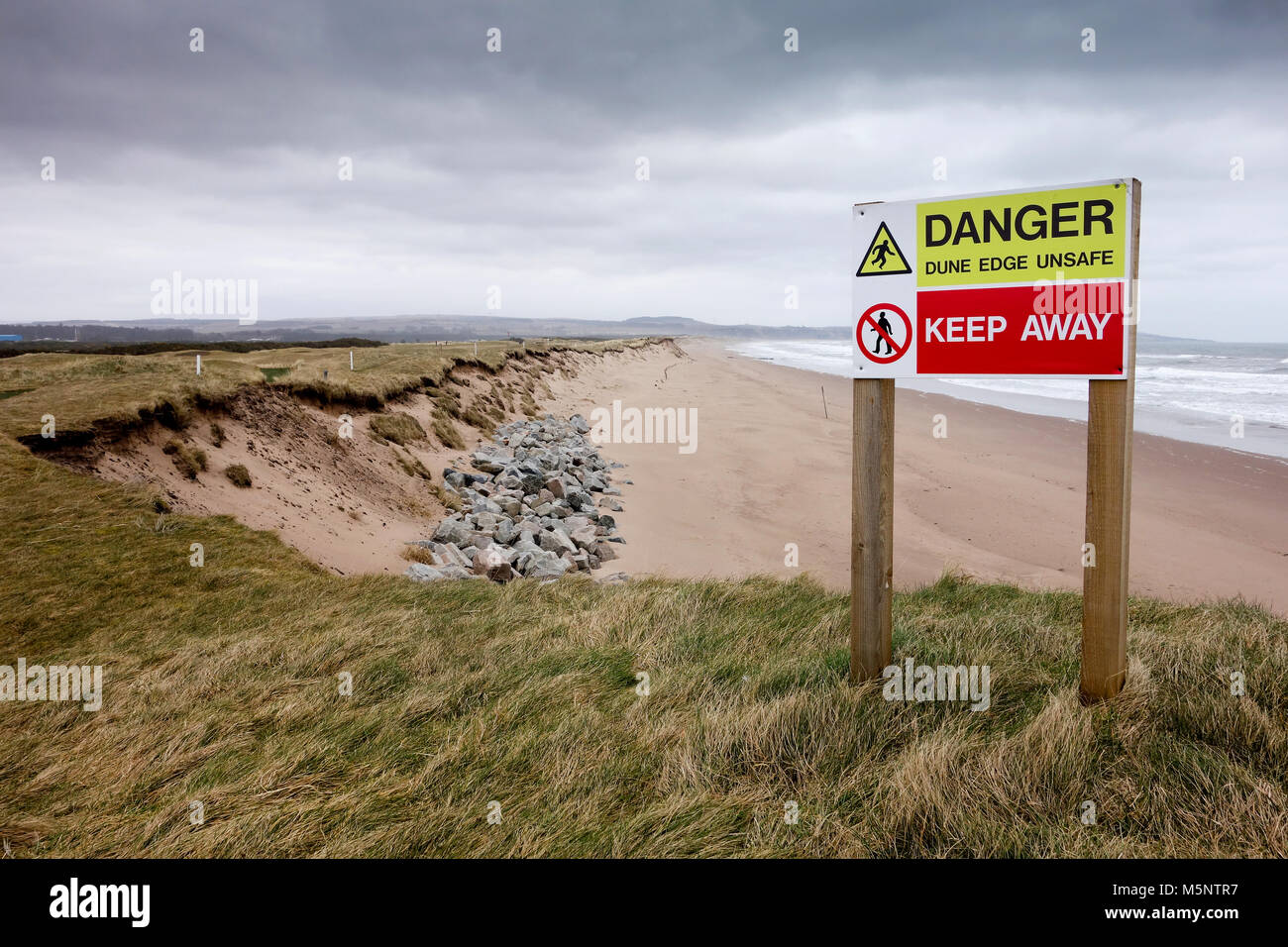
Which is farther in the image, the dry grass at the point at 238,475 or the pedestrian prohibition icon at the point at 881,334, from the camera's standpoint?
the dry grass at the point at 238,475

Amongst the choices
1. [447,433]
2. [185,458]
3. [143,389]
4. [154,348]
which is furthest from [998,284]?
[154,348]

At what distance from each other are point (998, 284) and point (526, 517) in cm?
963

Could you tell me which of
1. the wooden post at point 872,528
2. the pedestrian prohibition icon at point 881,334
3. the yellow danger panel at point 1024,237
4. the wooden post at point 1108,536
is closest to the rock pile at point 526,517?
the wooden post at point 872,528

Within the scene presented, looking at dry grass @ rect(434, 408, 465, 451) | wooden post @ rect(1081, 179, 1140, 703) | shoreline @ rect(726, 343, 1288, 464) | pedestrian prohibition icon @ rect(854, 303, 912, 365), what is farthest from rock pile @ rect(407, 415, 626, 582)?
shoreline @ rect(726, 343, 1288, 464)

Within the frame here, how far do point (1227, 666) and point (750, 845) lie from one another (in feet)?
10.4

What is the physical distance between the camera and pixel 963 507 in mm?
13914

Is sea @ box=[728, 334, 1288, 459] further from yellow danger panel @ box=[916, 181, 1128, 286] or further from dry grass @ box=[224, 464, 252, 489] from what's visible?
dry grass @ box=[224, 464, 252, 489]

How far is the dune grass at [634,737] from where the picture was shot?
291 centimetres

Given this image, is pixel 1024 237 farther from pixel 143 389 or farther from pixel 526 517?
pixel 143 389

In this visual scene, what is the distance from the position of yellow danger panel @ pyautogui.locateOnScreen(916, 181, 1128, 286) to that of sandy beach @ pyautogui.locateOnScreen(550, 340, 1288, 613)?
16.1ft

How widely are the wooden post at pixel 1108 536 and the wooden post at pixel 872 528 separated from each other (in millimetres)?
1067

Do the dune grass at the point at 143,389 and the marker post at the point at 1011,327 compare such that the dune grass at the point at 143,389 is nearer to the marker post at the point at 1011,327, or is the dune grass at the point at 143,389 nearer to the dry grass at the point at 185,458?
the dry grass at the point at 185,458

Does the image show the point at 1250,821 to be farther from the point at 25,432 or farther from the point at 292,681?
the point at 25,432
